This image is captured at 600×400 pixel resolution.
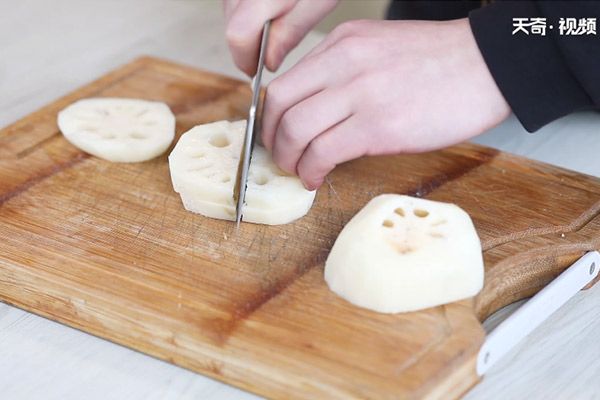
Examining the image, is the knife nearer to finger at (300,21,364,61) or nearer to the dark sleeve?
finger at (300,21,364,61)

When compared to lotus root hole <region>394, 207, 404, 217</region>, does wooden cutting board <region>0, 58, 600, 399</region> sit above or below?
below

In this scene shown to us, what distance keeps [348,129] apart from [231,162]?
0.19m

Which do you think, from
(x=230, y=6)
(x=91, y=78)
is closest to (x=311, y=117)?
(x=230, y=6)

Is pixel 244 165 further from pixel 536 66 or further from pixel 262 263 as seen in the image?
pixel 536 66

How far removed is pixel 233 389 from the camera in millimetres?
1188

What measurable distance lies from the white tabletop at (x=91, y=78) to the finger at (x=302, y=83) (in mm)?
421

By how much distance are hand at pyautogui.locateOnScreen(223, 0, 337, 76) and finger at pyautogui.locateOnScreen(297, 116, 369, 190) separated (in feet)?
0.89

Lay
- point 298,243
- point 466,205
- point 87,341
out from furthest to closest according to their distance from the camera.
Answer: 1. point 466,205
2. point 298,243
3. point 87,341

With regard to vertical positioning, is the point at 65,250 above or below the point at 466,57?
below

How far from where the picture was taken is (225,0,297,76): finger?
158 cm

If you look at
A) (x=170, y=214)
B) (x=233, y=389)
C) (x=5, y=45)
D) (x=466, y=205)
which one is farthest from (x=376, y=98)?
(x=5, y=45)

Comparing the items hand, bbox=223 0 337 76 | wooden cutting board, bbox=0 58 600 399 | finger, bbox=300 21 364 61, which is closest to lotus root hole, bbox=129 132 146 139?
wooden cutting board, bbox=0 58 600 399

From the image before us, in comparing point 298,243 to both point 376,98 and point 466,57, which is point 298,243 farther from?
point 466,57

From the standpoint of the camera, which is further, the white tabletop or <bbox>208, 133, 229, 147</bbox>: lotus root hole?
<bbox>208, 133, 229, 147</bbox>: lotus root hole
